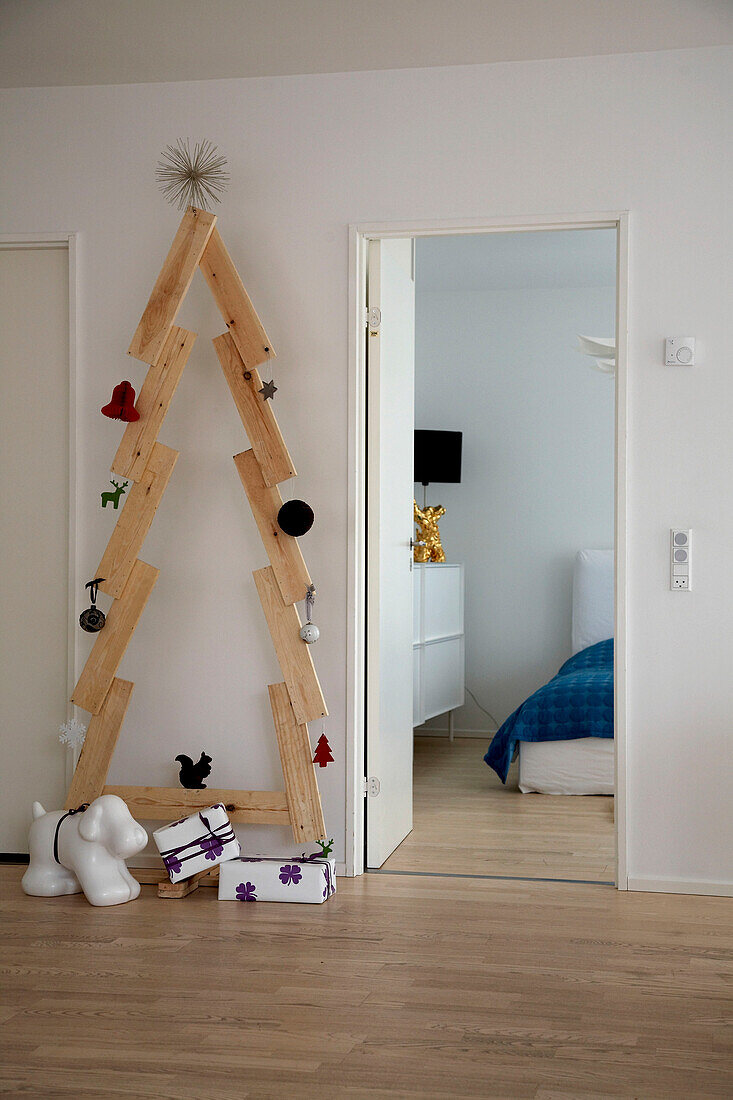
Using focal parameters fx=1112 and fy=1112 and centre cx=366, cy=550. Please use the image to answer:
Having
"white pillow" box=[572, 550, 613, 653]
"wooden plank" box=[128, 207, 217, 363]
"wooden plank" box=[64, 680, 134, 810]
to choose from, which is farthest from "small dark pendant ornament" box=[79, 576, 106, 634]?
"white pillow" box=[572, 550, 613, 653]

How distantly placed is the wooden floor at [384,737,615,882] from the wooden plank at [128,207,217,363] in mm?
1976

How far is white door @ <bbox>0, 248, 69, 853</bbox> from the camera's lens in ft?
13.2

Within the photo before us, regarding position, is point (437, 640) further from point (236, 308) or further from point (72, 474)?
point (236, 308)

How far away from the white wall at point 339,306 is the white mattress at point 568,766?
166 centimetres

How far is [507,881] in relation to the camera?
12.2 feet

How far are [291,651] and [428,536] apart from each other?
3175 mm

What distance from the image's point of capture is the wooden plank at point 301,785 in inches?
143

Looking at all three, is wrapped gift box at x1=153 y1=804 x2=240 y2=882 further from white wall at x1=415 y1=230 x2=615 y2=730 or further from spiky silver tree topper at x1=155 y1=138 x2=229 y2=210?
white wall at x1=415 y1=230 x2=615 y2=730

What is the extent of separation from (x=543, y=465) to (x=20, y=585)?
3811 mm

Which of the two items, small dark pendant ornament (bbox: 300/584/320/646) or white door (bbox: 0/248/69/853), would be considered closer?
small dark pendant ornament (bbox: 300/584/320/646)

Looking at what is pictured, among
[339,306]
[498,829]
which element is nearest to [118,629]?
[339,306]

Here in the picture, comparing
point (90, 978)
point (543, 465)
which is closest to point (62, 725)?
point (90, 978)

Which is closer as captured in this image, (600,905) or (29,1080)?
(29,1080)

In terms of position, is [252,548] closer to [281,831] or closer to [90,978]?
[281,831]
